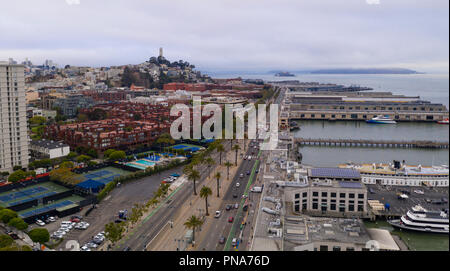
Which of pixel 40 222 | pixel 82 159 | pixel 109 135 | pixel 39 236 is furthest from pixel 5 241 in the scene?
pixel 109 135

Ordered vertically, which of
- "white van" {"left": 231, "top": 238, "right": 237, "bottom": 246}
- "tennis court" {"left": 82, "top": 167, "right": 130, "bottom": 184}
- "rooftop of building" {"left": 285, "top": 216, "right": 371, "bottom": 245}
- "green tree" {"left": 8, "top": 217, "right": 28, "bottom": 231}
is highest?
"rooftop of building" {"left": 285, "top": 216, "right": 371, "bottom": 245}

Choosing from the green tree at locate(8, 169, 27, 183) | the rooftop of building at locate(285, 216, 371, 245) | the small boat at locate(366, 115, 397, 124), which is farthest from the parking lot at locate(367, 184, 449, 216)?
the small boat at locate(366, 115, 397, 124)

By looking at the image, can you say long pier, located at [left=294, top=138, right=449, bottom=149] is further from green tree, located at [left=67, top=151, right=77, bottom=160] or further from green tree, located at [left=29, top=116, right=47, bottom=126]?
green tree, located at [left=29, top=116, right=47, bottom=126]

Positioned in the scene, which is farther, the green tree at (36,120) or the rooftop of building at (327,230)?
the green tree at (36,120)

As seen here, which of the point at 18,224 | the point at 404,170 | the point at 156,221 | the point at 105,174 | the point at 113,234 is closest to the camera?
the point at 113,234

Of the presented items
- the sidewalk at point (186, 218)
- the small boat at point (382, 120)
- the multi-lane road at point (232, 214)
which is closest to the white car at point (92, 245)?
the sidewalk at point (186, 218)

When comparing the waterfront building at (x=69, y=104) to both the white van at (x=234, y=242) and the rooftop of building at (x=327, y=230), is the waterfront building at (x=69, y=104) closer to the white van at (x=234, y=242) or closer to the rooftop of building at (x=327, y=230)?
the white van at (x=234, y=242)

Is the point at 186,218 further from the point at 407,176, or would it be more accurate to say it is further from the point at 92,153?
the point at 92,153
